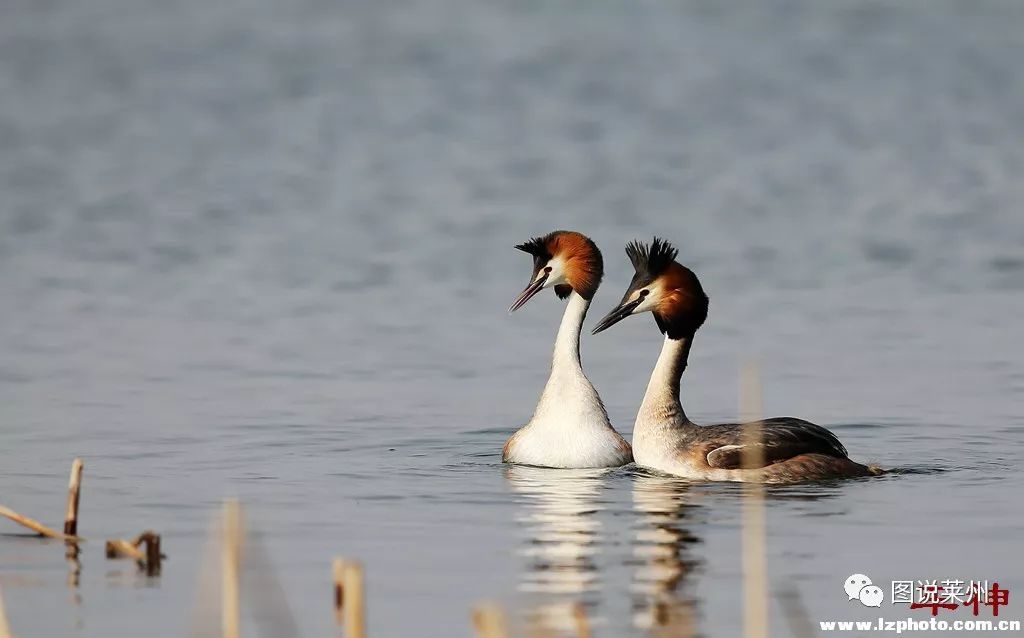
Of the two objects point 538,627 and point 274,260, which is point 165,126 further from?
point 538,627

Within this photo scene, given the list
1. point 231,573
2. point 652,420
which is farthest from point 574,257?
point 231,573

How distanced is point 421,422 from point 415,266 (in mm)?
6606

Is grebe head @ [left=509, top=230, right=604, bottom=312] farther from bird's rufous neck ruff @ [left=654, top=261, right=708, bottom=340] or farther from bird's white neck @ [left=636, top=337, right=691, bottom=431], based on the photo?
bird's white neck @ [left=636, top=337, right=691, bottom=431]

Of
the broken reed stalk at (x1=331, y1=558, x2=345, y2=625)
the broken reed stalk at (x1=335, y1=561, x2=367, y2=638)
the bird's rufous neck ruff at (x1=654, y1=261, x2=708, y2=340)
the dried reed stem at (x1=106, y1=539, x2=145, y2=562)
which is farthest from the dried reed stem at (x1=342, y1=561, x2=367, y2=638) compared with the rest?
the bird's rufous neck ruff at (x1=654, y1=261, x2=708, y2=340)

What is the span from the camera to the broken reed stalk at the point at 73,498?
9.07 meters

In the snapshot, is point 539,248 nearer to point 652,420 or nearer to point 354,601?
point 652,420

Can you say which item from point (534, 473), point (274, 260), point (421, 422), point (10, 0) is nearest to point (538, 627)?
point (534, 473)

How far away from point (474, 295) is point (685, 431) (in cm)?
653

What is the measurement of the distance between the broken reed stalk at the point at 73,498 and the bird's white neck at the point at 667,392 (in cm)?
420

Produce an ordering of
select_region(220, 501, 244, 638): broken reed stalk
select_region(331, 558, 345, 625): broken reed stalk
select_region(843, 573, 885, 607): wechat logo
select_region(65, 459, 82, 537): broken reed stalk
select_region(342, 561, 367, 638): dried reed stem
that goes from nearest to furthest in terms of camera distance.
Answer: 1. select_region(342, 561, 367, 638): dried reed stem
2. select_region(220, 501, 244, 638): broken reed stalk
3. select_region(331, 558, 345, 625): broken reed stalk
4. select_region(843, 573, 885, 607): wechat logo
5. select_region(65, 459, 82, 537): broken reed stalk

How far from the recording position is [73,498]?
9.24 meters

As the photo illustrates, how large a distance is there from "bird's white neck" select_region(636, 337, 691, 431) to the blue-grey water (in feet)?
1.25

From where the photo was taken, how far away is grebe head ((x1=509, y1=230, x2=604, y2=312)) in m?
13.6

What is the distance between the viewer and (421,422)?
1413 cm
